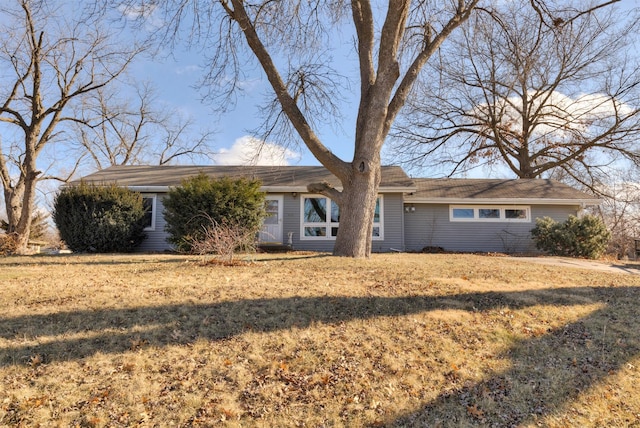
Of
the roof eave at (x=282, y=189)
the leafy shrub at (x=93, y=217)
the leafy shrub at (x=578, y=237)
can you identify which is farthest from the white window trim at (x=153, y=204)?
the leafy shrub at (x=578, y=237)

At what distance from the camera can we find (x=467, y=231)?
16094 mm

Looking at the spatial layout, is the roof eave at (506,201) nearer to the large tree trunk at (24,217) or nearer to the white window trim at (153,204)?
the white window trim at (153,204)

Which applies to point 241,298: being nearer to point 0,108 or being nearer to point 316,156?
point 316,156

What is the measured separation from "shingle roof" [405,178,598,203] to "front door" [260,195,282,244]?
521 centimetres

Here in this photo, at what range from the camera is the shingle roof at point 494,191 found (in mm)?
15867

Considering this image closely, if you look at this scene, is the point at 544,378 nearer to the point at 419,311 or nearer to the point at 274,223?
the point at 419,311

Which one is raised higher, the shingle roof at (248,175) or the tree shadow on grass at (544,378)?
the shingle roof at (248,175)

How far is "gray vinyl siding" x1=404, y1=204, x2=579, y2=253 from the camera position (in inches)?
627

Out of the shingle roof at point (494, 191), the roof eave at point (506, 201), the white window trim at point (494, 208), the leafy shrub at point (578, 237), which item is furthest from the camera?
the white window trim at point (494, 208)

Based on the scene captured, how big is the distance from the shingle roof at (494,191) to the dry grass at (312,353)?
9756mm

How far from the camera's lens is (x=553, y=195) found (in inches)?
640

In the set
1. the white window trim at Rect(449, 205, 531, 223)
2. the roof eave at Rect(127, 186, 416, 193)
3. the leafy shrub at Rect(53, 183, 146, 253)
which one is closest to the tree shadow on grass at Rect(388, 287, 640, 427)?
the roof eave at Rect(127, 186, 416, 193)

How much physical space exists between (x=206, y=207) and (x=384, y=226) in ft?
22.4

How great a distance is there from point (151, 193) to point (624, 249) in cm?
2492
